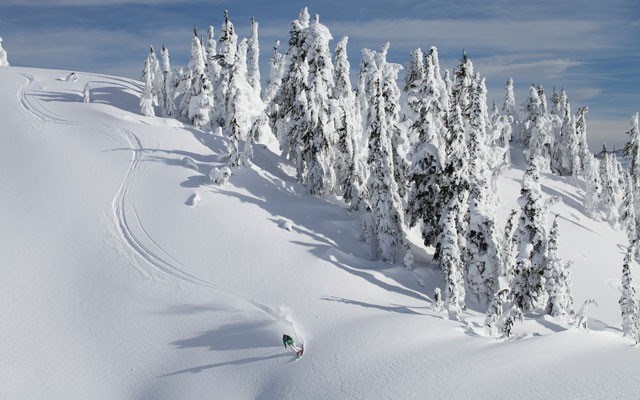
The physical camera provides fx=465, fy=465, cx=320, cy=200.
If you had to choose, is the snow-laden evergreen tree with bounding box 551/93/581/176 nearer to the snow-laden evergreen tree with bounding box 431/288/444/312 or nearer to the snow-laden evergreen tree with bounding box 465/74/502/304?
the snow-laden evergreen tree with bounding box 465/74/502/304

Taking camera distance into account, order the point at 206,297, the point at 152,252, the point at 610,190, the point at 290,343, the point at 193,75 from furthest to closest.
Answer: the point at 610,190
the point at 193,75
the point at 152,252
the point at 206,297
the point at 290,343

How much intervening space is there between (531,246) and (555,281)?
6.99 feet

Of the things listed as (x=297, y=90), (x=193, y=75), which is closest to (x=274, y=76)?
(x=193, y=75)

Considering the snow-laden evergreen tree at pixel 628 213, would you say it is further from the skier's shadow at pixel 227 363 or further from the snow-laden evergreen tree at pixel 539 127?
the skier's shadow at pixel 227 363

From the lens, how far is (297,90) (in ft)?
105

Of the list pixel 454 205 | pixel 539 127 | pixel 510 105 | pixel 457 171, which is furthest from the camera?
pixel 510 105

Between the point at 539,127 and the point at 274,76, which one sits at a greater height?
the point at 274,76

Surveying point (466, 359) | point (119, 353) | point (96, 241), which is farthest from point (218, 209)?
point (466, 359)

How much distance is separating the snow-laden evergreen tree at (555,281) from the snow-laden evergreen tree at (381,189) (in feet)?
26.4

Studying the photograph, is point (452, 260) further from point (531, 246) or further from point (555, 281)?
point (555, 281)

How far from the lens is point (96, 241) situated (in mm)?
25125

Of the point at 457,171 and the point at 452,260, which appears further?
the point at 457,171

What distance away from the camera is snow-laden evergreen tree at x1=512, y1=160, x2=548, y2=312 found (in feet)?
77.6

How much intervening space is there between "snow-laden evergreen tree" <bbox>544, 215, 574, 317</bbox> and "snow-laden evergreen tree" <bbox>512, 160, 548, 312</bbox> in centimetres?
28
